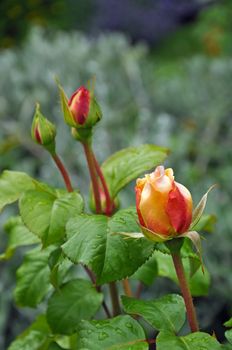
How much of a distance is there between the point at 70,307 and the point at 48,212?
135 mm

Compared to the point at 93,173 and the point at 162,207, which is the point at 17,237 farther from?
the point at 162,207

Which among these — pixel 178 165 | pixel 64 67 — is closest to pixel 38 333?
pixel 178 165

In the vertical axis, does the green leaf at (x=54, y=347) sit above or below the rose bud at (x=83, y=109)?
below

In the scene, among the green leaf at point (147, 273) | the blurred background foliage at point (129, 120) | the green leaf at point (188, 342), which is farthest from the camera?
the blurred background foliage at point (129, 120)

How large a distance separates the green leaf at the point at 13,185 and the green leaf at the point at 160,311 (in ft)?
0.54

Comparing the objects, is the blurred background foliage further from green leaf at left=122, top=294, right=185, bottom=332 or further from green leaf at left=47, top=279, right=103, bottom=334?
green leaf at left=122, top=294, right=185, bottom=332

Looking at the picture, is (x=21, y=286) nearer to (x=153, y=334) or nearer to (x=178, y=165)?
(x=153, y=334)

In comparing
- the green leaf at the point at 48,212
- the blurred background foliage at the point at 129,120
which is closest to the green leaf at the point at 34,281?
the green leaf at the point at 48,212

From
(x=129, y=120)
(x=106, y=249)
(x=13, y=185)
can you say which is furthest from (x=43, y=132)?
(x=129, y=120)

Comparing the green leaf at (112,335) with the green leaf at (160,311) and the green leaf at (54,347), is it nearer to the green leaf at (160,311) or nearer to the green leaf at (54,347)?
the green leaf at (160,311)

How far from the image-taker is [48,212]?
64 cm

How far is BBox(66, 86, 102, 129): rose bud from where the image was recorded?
64 cm

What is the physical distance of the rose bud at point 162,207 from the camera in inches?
21.0

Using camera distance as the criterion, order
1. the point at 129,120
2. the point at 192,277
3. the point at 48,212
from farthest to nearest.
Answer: the point at 129,120, the point at 192,277, the point at 48,212
